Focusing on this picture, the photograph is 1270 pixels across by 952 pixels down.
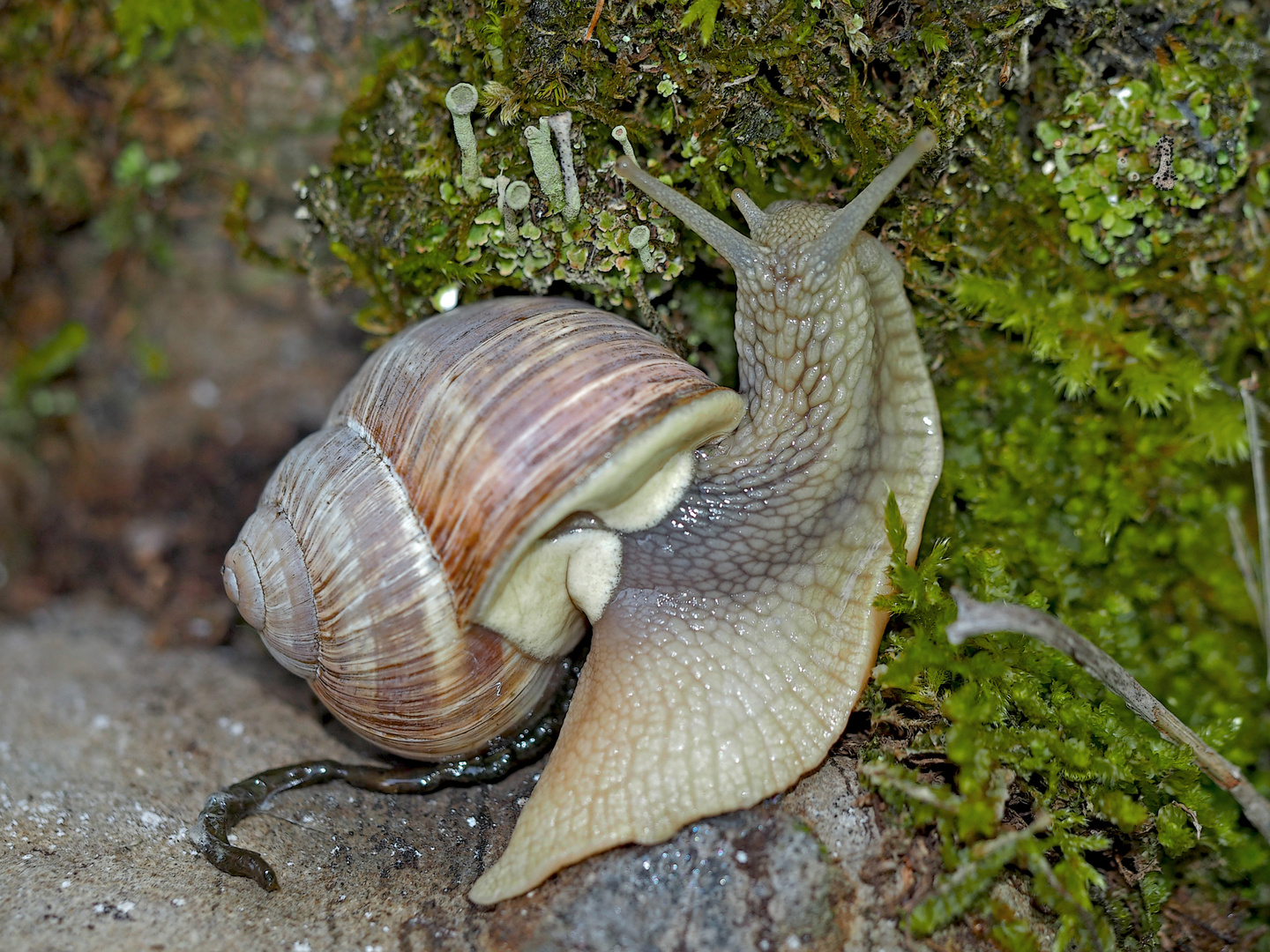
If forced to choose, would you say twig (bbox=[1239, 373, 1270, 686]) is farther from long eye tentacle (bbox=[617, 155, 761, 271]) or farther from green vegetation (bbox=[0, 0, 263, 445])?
green vegetation (bbox=[0, 0, 263, 445])

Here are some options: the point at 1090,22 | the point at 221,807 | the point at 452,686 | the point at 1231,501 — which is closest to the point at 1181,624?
the point at 1231,501

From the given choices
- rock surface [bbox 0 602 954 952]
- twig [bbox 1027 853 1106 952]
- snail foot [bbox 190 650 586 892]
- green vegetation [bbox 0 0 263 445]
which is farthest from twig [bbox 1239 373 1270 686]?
green vegetation [bbox 0 0 263 445]

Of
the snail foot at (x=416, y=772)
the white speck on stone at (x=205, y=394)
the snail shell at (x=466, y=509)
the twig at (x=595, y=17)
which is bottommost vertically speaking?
the snail foot at (x=416, y=772)

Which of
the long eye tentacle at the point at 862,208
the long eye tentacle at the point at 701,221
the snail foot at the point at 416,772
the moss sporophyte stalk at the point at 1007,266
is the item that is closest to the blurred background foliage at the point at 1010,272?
the moss sporophyte stalk at the point at 1007,266

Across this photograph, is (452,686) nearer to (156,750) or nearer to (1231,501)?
(156,750)

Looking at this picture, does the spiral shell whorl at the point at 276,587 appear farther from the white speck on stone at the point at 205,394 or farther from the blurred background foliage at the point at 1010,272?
the white speck on stone at the point at 205,394

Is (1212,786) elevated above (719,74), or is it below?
below
